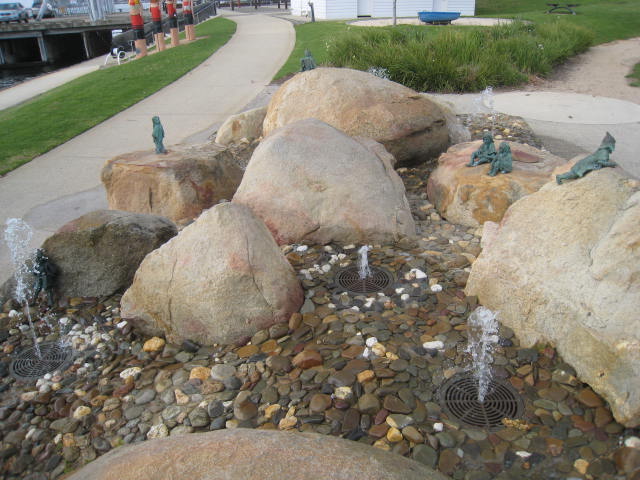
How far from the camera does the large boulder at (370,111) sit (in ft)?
23.5

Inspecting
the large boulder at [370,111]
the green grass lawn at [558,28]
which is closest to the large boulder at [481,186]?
the large boulder at [370,111]

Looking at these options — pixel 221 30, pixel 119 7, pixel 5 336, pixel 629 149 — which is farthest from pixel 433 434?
pixel 119 7

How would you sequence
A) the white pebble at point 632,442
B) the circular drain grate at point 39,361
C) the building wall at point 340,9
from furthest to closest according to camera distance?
1. the building wall at point 340,9
2. the circular drain grate at point 39,361
3. the white pebble at point 632,442

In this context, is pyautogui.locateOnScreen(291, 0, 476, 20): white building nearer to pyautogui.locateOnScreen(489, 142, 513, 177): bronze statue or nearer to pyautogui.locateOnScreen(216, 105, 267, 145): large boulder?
pyautogui.locateOnScreen(216, 105, 267, 145): large boulder

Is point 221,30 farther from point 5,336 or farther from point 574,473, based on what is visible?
point 574,473

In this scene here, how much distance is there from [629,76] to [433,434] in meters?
13.9

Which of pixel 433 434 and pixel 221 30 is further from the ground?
pixel 221 30

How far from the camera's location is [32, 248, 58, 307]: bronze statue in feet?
15.7

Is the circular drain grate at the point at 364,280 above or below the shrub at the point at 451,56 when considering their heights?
below

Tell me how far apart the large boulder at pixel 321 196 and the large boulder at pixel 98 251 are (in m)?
1.17

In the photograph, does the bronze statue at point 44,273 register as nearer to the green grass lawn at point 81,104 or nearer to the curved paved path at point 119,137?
the curved paved path at point 119,137

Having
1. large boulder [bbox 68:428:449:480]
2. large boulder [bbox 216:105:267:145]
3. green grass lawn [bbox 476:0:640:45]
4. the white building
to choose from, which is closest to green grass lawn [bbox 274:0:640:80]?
green grass lawn [bbox 476:0:640:45]

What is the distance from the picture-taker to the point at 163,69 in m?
17.1

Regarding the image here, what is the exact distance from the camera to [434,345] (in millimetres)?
3889
